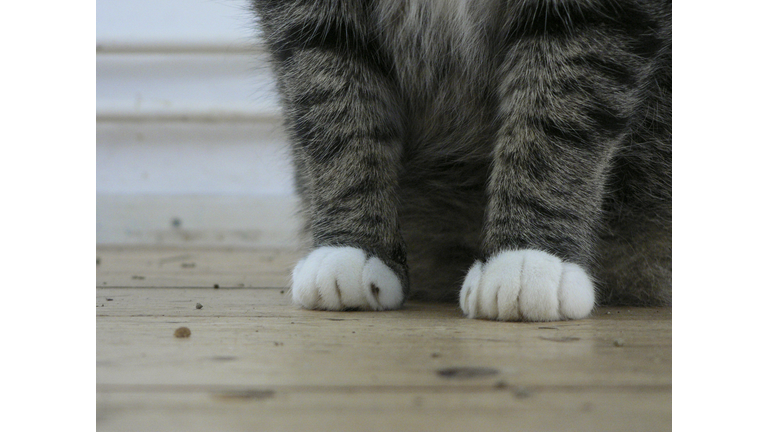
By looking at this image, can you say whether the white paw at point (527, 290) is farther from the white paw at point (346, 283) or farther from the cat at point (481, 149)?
the white paw at point (346, 283)

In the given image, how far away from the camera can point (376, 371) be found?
707 mm

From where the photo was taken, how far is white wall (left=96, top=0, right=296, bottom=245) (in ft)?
5.02

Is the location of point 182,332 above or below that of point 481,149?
below

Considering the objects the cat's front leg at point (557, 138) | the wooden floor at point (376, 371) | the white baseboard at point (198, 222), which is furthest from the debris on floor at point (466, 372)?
the white baseboard at point (198, 222)

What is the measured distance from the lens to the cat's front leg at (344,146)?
3.64 ft

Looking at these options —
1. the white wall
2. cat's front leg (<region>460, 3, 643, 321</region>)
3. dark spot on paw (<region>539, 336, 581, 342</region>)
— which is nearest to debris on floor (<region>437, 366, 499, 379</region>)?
dark spot on paw (<region>539, 336, 581, 342</region>)

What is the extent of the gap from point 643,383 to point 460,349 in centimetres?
20

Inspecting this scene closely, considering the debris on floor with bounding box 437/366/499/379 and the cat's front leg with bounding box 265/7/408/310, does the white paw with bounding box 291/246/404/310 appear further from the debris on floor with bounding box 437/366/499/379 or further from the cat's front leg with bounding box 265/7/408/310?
the debris on floor with bounding box 437/366/499/379

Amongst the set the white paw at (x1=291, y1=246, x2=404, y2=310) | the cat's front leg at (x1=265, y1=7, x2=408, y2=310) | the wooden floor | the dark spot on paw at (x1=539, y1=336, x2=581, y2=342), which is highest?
the cat's front leg at (x1=265, y1=7, x2=408, y2=310)

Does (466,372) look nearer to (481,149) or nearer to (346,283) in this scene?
(346,283)

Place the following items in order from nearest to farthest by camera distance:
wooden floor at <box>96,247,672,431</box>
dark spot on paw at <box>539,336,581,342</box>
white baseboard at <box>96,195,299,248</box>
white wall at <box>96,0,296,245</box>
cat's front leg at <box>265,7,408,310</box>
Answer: wooden floor at <box>96,247,672,431</box> < dark spot on paw at <box>539,336,581,342</box> < cat's front leg at <box>265,7,408,310</box> < white wall at <box>96,0,296,245</box> < white baseboard at <box>96,195,299,248</box>

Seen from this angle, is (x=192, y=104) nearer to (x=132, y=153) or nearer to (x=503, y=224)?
(x=132, y=153)

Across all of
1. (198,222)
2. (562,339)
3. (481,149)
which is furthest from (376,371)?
(198,222)

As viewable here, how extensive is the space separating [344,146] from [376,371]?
518mm
